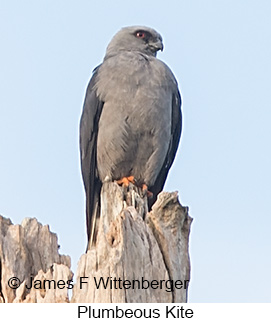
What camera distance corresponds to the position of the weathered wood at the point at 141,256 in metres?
6.12

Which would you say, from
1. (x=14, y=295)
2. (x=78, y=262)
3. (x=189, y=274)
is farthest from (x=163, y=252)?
(x=14, y=295)

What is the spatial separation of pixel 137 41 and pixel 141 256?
5270mm

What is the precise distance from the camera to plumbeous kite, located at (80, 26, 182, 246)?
384 inches

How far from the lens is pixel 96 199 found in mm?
9867

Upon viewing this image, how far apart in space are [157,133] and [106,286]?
4004 millimetres

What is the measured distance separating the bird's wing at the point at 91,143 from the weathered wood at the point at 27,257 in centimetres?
275

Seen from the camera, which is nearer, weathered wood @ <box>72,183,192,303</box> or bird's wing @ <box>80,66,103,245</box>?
weathered wood @ <box>72,183,192,303</box>

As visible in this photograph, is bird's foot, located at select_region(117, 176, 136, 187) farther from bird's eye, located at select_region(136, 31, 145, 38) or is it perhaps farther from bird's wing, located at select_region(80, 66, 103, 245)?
bird's eye, located at select_region(136, 31, 145, 38)

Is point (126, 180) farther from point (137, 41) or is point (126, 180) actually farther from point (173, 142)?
point (137, 41)

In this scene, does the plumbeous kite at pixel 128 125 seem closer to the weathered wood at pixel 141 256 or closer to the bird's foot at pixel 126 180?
the bird's foot at pixel 126 180

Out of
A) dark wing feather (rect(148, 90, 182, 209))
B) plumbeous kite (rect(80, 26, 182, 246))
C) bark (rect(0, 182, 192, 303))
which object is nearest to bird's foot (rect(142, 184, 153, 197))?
plumbeous kite (rect(80, 26, 182, 246))

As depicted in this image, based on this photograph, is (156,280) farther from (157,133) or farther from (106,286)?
(157,133)

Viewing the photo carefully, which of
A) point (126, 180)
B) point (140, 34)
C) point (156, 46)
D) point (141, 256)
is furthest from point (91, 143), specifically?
point (141, 256)
